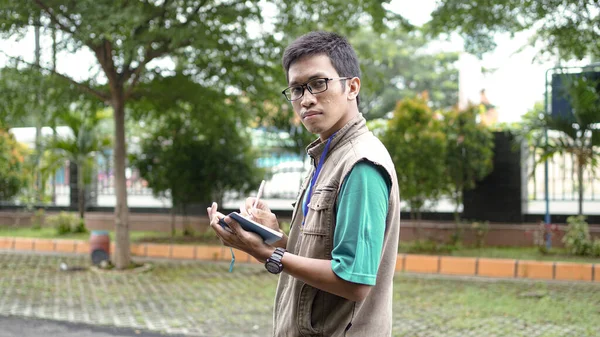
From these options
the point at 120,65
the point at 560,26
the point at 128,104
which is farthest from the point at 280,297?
the point at 128,104

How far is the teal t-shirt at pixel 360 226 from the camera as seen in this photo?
173 centimetres

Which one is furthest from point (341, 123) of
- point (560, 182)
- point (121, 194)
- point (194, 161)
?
point (194, 161)

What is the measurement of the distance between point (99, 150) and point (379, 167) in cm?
1292

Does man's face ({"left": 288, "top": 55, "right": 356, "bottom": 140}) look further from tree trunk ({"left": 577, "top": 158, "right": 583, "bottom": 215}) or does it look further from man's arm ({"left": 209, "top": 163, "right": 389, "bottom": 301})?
tree trunk ({"left": 577, "top": 158, "right": 583, "bottom": 215})

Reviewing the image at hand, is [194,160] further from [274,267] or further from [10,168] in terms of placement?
[274,267]

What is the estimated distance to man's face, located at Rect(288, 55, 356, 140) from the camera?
1956 millimetres

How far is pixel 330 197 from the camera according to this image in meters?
1.86

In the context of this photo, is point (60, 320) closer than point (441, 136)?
Yes

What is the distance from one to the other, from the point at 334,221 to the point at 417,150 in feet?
27.7

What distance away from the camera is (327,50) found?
1963 millimetres

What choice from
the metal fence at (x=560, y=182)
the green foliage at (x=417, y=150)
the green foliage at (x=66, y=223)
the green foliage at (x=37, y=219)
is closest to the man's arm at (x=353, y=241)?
the green foliage at (x=417, y=150)

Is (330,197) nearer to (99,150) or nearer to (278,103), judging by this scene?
(278,103)

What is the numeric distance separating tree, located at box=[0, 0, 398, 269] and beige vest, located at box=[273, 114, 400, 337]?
20.6ft

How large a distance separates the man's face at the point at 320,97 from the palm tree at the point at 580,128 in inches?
322
